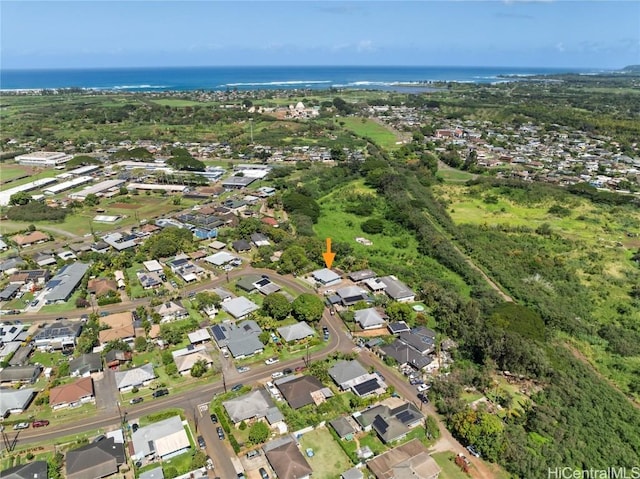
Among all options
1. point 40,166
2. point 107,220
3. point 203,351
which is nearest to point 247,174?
point 107,220

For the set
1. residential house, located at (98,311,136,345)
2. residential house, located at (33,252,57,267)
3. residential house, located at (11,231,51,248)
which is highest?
residential house, located at (11,231,51,248)

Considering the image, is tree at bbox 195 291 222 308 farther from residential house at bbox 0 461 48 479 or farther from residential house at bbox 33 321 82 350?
residential house at bbox 0 461 48 479

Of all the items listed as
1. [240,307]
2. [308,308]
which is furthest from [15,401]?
[308,308]

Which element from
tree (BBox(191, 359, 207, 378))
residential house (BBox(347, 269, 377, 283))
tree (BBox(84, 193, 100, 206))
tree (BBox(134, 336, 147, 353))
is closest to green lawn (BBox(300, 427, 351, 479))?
tree (BBox(191, 359, 207, 378))

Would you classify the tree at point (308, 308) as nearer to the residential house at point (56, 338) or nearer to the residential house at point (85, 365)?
the residential house at point (85, 365)

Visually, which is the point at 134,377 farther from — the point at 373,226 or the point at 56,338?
the point at 373,226
